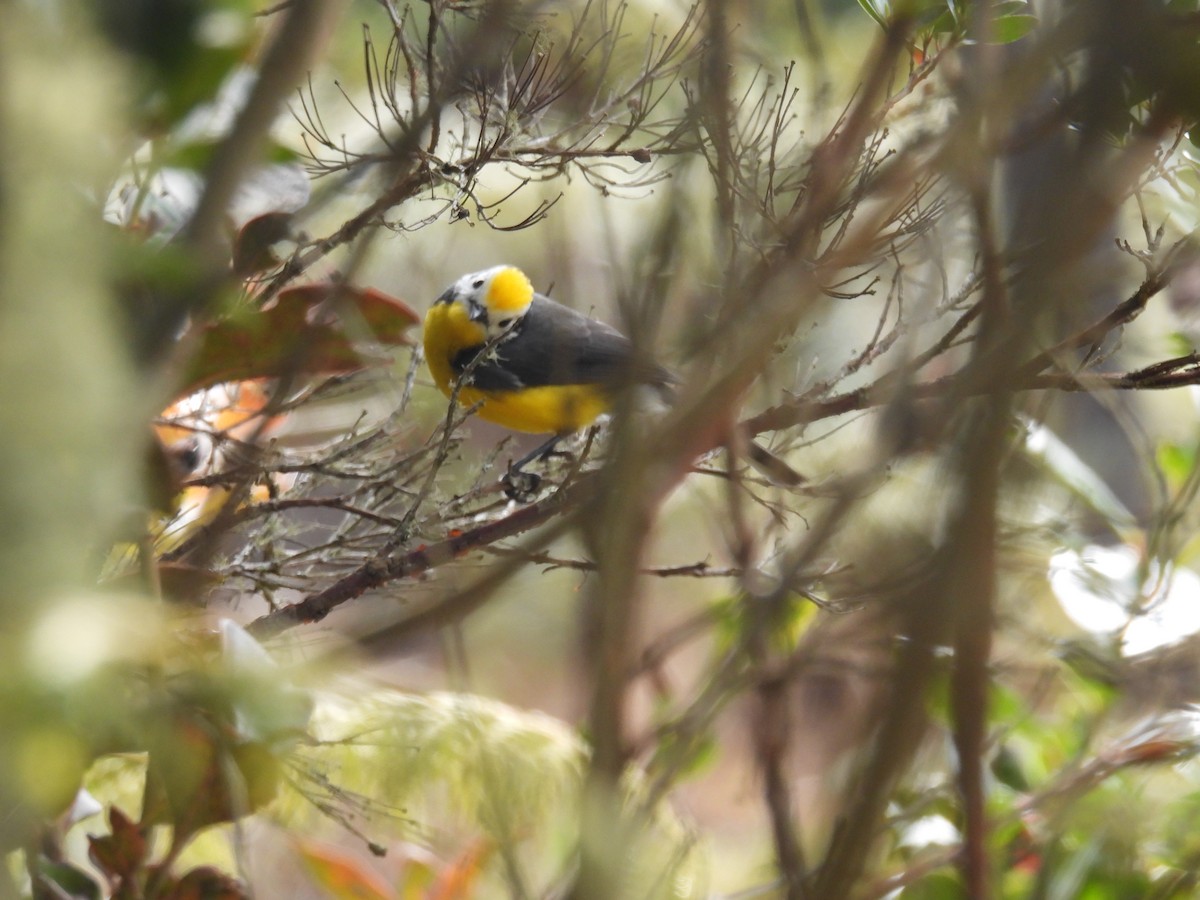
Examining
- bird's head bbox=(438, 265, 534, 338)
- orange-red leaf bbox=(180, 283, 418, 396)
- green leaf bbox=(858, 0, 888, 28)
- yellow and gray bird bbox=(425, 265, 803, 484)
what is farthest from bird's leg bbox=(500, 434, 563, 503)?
bird's head bbox=(438, 265, 534, 338)

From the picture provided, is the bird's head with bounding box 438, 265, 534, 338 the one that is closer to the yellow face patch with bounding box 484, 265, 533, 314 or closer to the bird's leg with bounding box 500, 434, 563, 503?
the yellow face patch with bounding box 484, 265, 533, 314

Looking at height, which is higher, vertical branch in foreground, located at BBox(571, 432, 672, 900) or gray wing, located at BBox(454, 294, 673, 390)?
gray wing, located at BBox(454, 294, 673, 390)

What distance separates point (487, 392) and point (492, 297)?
24 centimetres

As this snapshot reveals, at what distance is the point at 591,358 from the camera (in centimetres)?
202

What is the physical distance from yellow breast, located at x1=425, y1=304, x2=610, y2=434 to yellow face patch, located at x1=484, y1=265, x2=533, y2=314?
0.06 m

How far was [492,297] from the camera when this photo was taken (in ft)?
7.20

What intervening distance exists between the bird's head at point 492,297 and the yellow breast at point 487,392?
0.02 meters

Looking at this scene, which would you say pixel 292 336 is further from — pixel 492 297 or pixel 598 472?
pixel 492 297

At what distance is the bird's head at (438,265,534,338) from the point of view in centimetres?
217

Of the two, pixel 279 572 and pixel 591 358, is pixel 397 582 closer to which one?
pixel 279 572

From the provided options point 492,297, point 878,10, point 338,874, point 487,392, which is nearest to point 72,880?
point 338,874

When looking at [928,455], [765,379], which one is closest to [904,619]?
[928,455]

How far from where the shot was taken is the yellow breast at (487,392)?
6.63ft

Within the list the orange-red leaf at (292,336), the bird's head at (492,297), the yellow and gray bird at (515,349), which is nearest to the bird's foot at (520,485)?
the orange-red leaf at (292,336)
